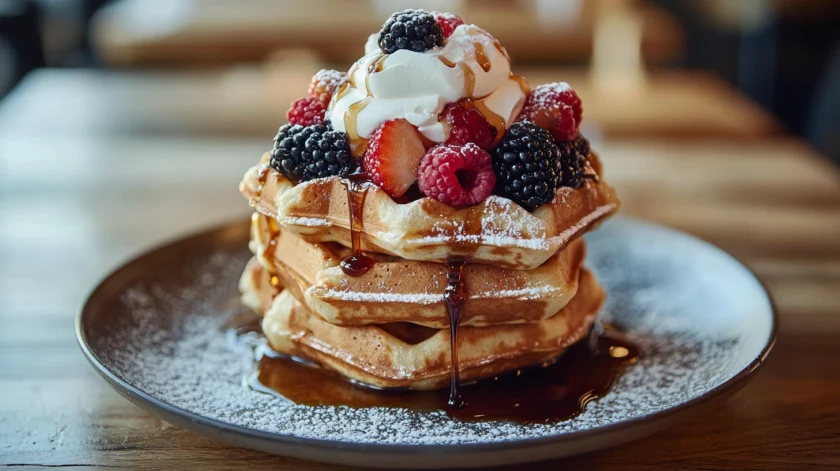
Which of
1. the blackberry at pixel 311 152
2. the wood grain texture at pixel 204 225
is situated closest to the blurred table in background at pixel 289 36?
the wood grain texture at pixel 204 225

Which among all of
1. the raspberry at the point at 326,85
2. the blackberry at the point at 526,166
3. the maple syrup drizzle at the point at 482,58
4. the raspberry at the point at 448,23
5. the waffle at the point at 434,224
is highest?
the raspberry at the point at 448,23

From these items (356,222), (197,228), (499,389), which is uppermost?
(356,222)

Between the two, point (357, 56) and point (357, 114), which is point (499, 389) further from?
point (357, 56)

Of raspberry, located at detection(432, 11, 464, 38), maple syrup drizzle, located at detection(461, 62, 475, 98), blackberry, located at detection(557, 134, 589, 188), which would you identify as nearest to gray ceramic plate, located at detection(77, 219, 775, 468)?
blackberry, located at detection(557, 134, 589, 188)

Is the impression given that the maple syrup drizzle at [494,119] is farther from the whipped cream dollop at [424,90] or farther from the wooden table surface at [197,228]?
the wooden table surface at [197,228]

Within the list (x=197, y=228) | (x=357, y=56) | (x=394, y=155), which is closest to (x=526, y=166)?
(x=394, y=155)

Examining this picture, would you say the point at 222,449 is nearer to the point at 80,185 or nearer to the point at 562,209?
the point at 562,209
